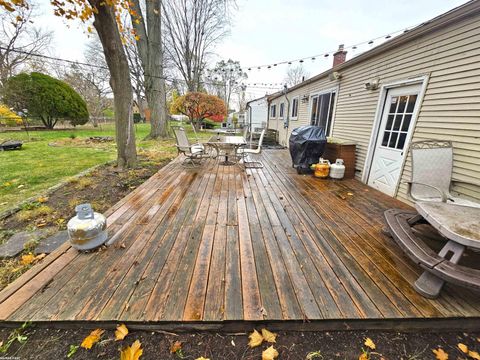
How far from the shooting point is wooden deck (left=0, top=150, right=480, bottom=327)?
1332mm

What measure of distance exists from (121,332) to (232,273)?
832mm

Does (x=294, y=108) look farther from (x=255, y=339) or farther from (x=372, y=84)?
(x=255, y=339)

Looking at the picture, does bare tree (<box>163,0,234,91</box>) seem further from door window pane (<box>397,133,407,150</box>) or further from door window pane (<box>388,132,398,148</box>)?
door window pane (<box>397,133,407,150</box>)

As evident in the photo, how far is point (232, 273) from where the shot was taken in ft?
5.49

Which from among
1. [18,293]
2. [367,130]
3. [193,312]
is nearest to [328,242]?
[193,312]

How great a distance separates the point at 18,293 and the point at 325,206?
342cm

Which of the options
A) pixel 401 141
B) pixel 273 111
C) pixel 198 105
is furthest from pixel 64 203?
pixel 273 111

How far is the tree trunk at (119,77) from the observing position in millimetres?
3633

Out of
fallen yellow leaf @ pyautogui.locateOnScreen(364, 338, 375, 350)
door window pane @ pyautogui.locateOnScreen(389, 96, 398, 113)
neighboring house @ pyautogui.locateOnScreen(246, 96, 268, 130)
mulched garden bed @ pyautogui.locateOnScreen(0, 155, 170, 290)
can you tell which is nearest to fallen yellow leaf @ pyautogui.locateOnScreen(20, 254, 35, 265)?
mulched garden bed @ pyautogui.locateOnScreen(0, 155, 170, 290)

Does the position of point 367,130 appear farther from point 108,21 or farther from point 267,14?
point 267,14

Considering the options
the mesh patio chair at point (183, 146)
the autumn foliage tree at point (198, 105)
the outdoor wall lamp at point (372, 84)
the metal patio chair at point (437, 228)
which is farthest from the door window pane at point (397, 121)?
the autumn foliage tree at point (198, 105)

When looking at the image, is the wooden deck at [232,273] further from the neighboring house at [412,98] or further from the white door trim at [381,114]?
the white door trim at [381,114]

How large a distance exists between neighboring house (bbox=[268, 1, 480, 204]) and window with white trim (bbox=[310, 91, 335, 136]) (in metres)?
0.39

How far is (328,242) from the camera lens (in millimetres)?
→ 2154
